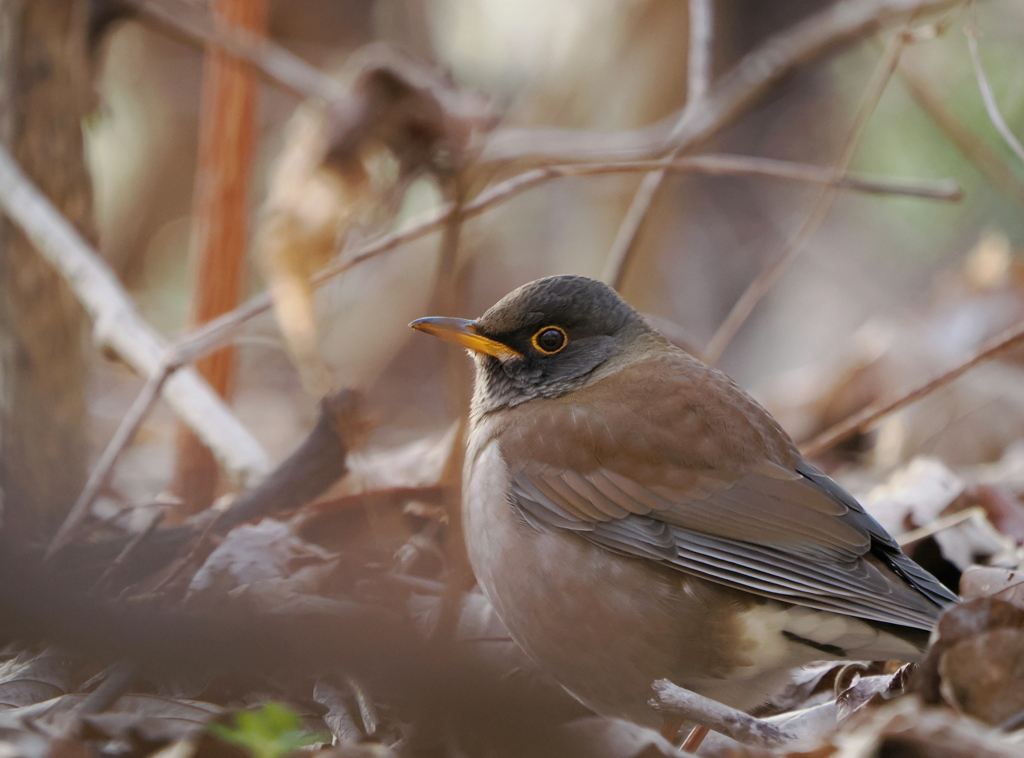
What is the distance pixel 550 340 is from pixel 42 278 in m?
2.61

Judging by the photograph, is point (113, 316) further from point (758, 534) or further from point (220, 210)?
point (758, 534)

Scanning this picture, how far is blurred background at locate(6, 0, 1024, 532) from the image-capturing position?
7246mm

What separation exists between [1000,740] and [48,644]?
1744 mm

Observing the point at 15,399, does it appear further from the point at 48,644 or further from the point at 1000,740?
→ the point at 1000,740

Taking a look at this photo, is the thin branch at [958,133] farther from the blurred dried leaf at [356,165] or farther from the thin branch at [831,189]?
the blurred dried leaf at [356,165]

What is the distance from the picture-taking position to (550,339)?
3.60m

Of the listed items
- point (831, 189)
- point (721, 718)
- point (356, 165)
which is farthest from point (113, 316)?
point (831, 189)

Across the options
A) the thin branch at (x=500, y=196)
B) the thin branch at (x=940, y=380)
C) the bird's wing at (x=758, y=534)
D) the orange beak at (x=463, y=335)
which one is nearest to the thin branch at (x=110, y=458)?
the thin branch at (x=500, y=196)

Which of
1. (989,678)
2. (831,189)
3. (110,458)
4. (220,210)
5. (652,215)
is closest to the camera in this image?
(989,678)

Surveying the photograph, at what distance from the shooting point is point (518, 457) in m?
3.20

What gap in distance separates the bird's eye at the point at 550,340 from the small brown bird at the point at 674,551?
259 millimetres

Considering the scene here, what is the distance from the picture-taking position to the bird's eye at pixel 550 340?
11.8 feet

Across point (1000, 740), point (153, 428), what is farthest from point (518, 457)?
point (153, 428)

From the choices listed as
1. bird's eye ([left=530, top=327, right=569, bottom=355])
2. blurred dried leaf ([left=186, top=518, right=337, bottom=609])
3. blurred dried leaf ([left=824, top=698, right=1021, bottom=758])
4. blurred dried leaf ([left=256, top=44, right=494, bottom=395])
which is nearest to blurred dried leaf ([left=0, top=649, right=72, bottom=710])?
blurred dried leaf ([left=186, top=518, right=337, bottom=609])
